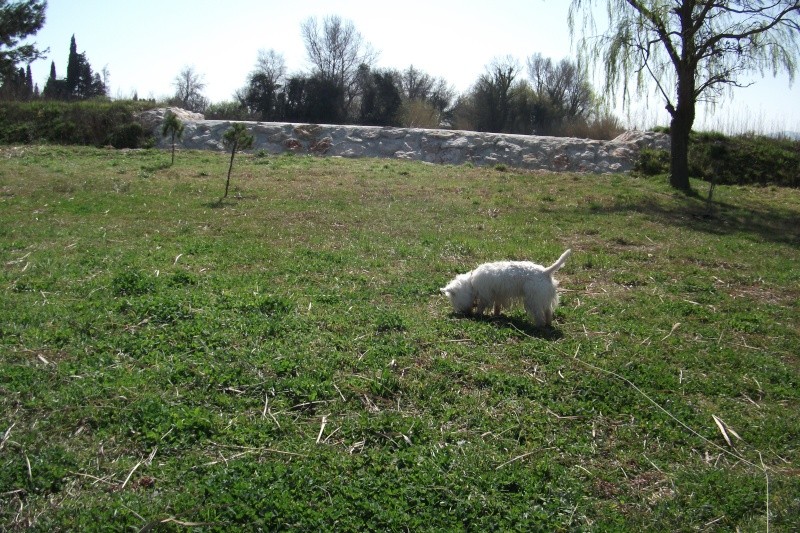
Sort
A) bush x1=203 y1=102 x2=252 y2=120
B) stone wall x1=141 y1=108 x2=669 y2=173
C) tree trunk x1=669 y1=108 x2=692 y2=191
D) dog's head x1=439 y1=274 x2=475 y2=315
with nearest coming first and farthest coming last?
dog's head x1=439 y1=274 x2=475 y2=315 < tree trunk x1=669 y1=108 x2=692 y2=191 < stone wall x1=141 y1=108 x2=669 y2=173 < bush x1=203 y1=102 x2=252 y2=120

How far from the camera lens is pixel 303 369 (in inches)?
219

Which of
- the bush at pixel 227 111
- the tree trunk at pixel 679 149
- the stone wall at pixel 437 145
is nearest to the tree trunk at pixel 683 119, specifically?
the tree trunk at pixel 679 149

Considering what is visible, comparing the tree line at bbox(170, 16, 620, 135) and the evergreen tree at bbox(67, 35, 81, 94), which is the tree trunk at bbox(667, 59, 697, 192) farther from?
the evergreen tree at bbox(67, 35, 81, 94)

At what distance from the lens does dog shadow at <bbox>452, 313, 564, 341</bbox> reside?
Result: 6898 mm

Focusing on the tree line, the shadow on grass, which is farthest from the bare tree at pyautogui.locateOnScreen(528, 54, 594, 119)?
the shadow on grass

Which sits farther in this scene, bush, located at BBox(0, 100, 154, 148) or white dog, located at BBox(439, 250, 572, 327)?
bush, located at BBox(0, 100, 154, 148)

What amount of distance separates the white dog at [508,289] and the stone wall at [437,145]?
1577cm

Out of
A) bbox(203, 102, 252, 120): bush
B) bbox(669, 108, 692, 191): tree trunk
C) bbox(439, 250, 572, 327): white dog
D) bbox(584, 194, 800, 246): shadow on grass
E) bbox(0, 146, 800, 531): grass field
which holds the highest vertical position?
bbox(203, 102, 252, 120): bush

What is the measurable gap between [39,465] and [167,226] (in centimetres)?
754

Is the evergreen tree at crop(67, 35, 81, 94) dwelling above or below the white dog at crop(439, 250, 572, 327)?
above

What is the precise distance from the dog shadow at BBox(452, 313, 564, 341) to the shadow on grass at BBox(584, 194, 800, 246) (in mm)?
7704

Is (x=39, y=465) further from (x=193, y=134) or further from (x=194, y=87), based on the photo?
(x=194, y=87)

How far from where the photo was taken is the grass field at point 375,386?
4.02 metres

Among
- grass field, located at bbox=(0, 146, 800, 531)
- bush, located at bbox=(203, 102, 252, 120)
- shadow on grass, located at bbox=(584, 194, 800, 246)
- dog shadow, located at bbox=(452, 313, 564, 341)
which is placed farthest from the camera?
bush, located at bbox=(203, 102, 252, 120)
